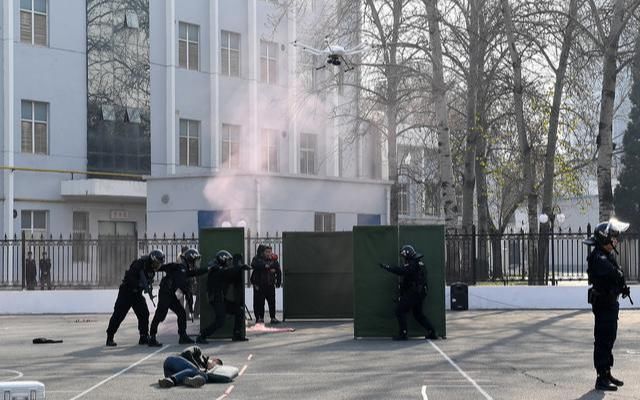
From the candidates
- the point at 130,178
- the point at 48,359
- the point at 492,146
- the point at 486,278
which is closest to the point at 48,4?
the point at 130,178

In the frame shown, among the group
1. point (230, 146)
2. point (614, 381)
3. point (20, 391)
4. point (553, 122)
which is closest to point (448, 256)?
point (553, 122)

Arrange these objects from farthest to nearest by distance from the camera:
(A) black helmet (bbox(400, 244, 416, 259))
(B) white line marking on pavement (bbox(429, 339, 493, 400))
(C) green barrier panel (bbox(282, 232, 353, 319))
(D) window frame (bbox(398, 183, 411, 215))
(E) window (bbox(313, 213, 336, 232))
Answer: (D) window frame (bbox(398, 183, 411, 215)) < (E) window (bbox(313, 213, 336, 232)) < (C) green barrier panel (bbox(282, 232, 353, 319)) < (A) black helmet (bbox(400, 244, 416, 259)) < (B) white line marking on pavement (bbox(429, 339, 493, 400))

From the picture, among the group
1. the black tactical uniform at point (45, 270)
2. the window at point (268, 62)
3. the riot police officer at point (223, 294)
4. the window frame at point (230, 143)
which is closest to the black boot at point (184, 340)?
the riot police officer at point (223, 294)

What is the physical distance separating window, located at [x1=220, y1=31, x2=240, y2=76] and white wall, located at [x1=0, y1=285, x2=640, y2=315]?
66.6 feet

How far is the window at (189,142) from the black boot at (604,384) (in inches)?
1357

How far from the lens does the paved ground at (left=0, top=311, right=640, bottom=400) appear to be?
12672mm

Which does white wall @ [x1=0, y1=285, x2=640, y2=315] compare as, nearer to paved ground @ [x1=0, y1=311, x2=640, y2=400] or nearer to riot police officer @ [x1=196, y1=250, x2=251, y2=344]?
paved ground @ [x1=0, y1=311, x2=640, y2=400]

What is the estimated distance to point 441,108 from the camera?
31781mm

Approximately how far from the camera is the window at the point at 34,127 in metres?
40.1

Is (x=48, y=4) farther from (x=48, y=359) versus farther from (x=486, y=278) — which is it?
(x=48, y=359)

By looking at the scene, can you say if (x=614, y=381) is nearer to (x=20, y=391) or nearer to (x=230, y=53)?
(x=20, y=391)

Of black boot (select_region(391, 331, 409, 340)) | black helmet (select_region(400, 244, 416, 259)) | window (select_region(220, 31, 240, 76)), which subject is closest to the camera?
black helmet (select_region(400, 244, 416, 259))

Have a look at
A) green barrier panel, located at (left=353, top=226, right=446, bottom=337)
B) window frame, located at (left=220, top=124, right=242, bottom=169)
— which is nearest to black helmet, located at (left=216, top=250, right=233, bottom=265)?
green barrier panel, located at (left=353, top=226, right=446, bottom=337)

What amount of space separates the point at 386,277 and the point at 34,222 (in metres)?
24.2
